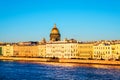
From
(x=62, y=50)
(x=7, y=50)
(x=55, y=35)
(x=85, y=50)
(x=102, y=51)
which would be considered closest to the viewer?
(x=102, y=51)

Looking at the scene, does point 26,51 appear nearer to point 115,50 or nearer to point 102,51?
point 102,51

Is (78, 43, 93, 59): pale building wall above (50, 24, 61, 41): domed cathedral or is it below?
below

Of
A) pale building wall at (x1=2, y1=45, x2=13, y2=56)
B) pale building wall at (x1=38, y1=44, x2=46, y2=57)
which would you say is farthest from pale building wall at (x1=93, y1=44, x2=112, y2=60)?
pale building wall at (x1=2, y1=45, x2=13, y2=56)

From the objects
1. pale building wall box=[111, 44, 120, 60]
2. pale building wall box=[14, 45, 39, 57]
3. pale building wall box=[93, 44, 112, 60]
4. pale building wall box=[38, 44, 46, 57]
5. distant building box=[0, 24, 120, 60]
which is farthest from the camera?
pale building wall box=[14, 45, 39, 57]

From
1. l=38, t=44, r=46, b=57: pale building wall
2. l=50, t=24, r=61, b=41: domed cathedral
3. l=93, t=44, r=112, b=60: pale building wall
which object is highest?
l=50, t=24, r=61, b=41: domed cathedral

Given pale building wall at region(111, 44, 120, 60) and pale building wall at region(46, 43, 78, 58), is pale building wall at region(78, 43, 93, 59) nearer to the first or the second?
pale building wall at region(46, 43, 78, 58)

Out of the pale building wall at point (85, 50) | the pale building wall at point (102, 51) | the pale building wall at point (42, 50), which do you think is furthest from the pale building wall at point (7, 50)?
the pale building wall at point (102, 51)

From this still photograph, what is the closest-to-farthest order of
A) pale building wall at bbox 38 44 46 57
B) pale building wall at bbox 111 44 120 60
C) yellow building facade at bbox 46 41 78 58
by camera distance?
pale building wall at bbox 111 44 120 60 < yellow building facade at bbox 46 41 78 58 < pale building wall at bbox 38 44 46 57

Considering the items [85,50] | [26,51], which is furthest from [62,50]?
[26,51]

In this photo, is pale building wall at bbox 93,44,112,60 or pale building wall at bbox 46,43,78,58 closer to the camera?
pale building wall at bbox 93,44,112,60

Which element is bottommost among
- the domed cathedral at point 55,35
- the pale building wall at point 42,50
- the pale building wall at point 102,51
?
the pale building wall at point 102,51

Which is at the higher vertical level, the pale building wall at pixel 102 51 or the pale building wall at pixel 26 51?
the pale building wall at pixel 26 51

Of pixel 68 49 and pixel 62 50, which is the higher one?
pixel 68 49

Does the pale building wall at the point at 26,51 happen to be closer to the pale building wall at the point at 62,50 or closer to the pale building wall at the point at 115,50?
the pale building wall at the point at 62,50
